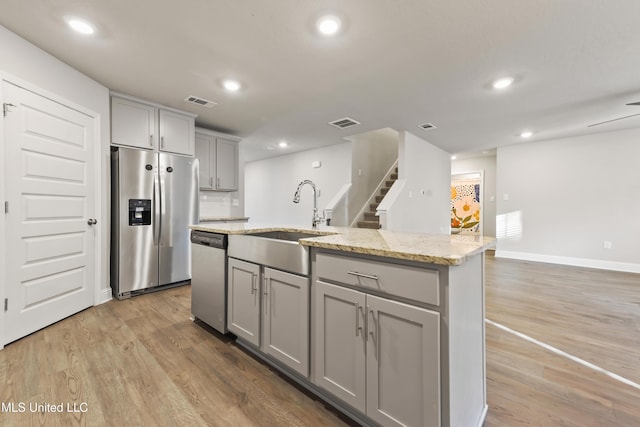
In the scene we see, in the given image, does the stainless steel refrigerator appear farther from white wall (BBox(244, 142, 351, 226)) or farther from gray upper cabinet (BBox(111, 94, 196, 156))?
white wall (BBox(244, 142, 351, 226))

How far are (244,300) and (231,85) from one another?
222 cm

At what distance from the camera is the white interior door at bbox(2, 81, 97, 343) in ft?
6.82

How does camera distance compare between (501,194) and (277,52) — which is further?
(501,194)

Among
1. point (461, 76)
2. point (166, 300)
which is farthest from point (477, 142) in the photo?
point (166, 300)

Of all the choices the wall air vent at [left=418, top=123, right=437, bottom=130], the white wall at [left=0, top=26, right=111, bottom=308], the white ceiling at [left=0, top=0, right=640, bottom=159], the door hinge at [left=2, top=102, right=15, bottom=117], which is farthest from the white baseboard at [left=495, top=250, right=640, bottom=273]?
the door hinge at [left=2, top=102, right=15, bottom=117]

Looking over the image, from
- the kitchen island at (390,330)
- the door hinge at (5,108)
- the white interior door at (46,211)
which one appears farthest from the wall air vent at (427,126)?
the door hinge at (5,108)

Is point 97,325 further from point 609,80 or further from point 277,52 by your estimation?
point 609,80

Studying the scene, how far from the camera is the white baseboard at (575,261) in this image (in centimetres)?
453

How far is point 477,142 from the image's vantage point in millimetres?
5246

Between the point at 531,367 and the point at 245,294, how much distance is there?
6.61 ft

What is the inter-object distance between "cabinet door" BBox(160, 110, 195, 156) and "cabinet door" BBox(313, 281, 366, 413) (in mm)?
3098

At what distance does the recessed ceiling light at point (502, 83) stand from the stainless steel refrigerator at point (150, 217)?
365 centimetres

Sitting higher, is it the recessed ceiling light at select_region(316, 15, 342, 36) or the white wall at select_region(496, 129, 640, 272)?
the recessed ceiling light at select_region(316, 15, 342, 36)

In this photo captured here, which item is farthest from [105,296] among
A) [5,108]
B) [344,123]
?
[344,123]
